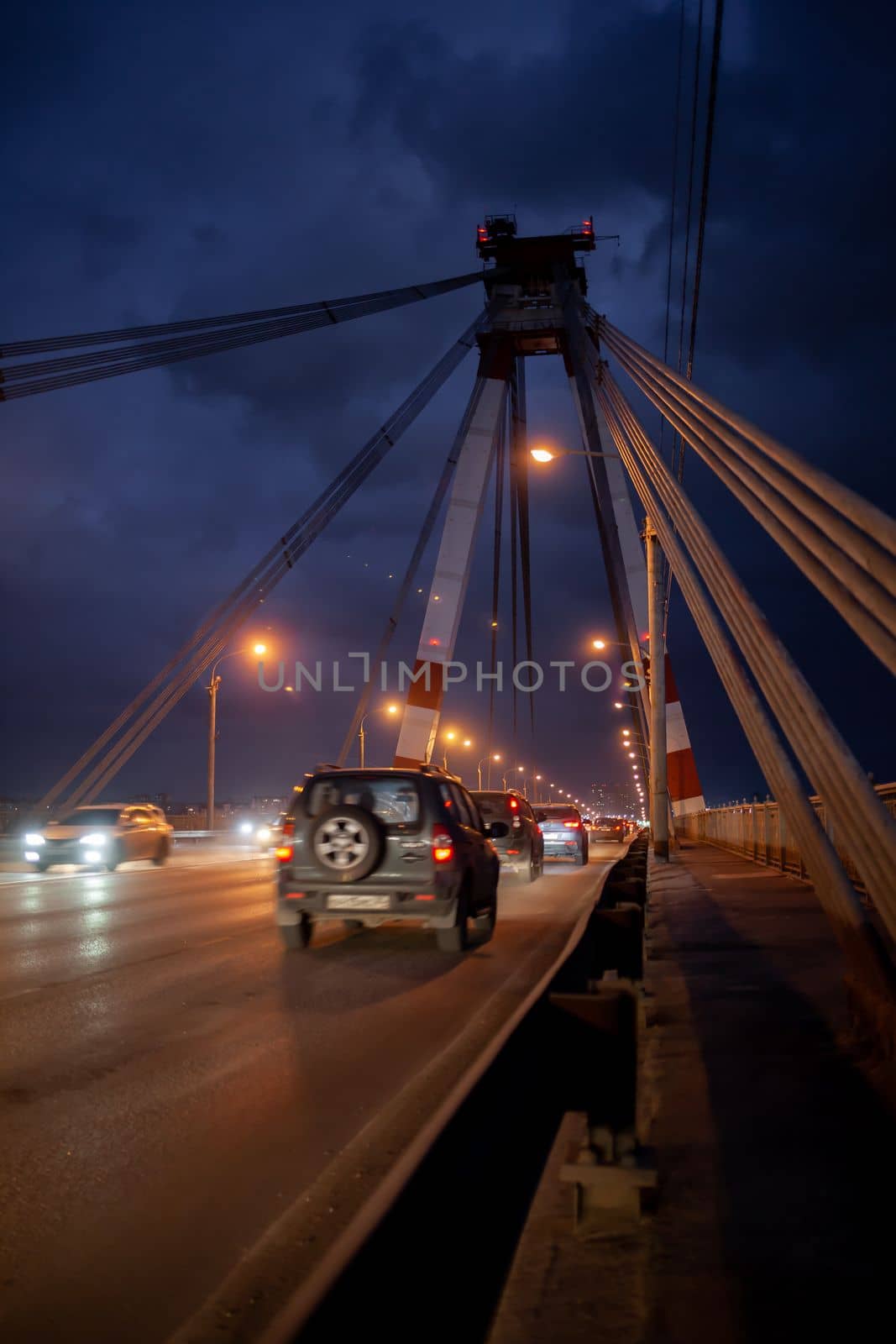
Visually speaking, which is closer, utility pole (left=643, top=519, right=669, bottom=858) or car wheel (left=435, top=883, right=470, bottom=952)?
car wheel (left=435, top=883, right=470, bottom=952)

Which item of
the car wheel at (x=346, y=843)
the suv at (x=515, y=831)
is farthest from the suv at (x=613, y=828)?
the car wheel at (x=346, y=843)

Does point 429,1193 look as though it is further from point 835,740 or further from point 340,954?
point 340,954

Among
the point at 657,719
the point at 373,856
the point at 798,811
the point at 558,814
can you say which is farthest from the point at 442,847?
the point at 558,814

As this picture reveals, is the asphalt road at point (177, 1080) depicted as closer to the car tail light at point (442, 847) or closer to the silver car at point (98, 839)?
the car tail light at point (442, 847)

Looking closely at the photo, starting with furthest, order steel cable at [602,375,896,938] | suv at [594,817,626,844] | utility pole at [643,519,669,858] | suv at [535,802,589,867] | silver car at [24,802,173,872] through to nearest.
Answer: suv at [594,817,626,844] → suv at [535,802,589,867] → utility pole at [643,519,669,858] → silver car at [24,802,173,872] → steel cable at [602,375,896,938]

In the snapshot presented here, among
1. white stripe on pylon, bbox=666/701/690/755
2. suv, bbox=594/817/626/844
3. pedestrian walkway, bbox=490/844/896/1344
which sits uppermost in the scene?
white stripe on pylon, bbox=666/701/690/755

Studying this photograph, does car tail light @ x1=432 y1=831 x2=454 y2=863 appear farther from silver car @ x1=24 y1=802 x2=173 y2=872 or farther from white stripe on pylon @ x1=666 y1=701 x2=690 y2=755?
white stripe on pylon @ x1=666 y1=701 x2=690 y2=755

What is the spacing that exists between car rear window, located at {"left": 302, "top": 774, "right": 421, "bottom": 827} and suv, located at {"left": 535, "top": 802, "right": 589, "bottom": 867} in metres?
18.1

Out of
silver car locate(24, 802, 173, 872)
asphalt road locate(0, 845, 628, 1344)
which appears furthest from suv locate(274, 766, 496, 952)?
silver car locate(24, 802, 173, 872)

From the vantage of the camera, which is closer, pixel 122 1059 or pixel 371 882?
pixel 122 1059

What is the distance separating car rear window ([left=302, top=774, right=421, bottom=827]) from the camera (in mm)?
10922

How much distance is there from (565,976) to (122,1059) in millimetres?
3060

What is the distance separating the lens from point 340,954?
1077 cm

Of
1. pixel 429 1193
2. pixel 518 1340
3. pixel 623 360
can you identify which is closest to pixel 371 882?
pixel 518 1340
